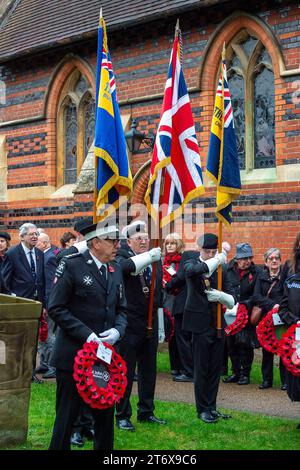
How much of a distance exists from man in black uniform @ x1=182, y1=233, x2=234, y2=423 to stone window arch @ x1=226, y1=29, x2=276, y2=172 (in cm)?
605

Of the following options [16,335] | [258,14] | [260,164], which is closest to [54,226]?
[260,164]

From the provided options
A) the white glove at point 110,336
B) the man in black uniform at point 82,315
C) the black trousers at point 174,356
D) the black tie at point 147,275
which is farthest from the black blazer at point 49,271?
the white glove at point 110,336

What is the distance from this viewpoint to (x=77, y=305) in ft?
20.2

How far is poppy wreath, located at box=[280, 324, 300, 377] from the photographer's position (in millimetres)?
7465

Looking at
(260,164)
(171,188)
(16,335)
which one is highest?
(260,164)

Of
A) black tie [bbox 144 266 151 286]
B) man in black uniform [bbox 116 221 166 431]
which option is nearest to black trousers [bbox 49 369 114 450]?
man in black uniform [bbox 116 221 166 431]

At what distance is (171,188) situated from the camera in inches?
330

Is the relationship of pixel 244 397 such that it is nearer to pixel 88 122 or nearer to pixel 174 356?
pixel 174 356

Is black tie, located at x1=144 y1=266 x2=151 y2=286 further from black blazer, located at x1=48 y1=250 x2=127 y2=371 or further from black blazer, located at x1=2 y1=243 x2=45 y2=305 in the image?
black blazer, located at x1=2 y1=243 x2=45 y2=305

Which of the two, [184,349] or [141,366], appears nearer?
[141,366]

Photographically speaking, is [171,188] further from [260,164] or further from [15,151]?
[15,151]

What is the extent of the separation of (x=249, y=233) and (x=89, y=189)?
366 cm

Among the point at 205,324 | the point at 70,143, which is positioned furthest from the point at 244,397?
the point at 70,143

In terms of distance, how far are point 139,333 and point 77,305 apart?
195cm
